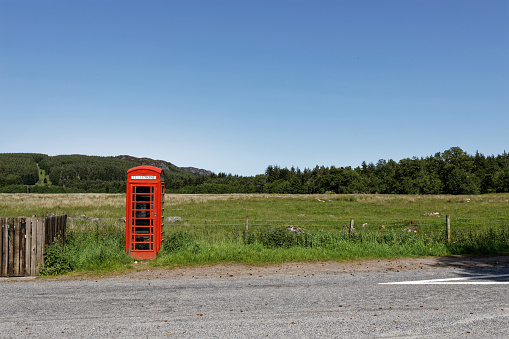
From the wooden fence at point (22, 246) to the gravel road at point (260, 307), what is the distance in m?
0.50

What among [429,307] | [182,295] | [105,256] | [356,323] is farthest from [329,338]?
[105,256]

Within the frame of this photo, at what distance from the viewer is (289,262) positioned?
1228cm

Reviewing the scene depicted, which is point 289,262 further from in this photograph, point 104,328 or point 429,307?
point 104,328

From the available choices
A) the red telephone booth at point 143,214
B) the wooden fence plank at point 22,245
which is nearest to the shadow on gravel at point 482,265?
the red telephone booth at point 143,214

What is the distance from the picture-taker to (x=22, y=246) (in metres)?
10.4

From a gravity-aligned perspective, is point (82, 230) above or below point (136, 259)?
above

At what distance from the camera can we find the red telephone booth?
1270 centimetres

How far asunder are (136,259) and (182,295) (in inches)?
197

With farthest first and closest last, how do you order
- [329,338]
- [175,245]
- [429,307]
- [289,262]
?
[175,245], [289,262], [429,307], [329,338]

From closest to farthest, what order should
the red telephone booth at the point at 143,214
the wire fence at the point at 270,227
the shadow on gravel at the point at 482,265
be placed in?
1. the shadow on gravel at the point at 482,265
2. the red telephone booth at the point at 143,214
3. the wire fence at the point at 270,227

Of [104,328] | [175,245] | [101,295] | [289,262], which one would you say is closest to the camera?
[104,328]

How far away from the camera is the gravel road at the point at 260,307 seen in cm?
593

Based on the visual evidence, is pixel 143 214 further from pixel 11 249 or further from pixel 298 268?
pixel 298 268

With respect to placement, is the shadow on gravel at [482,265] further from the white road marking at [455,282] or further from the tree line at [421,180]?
the tree line at [421,180]
